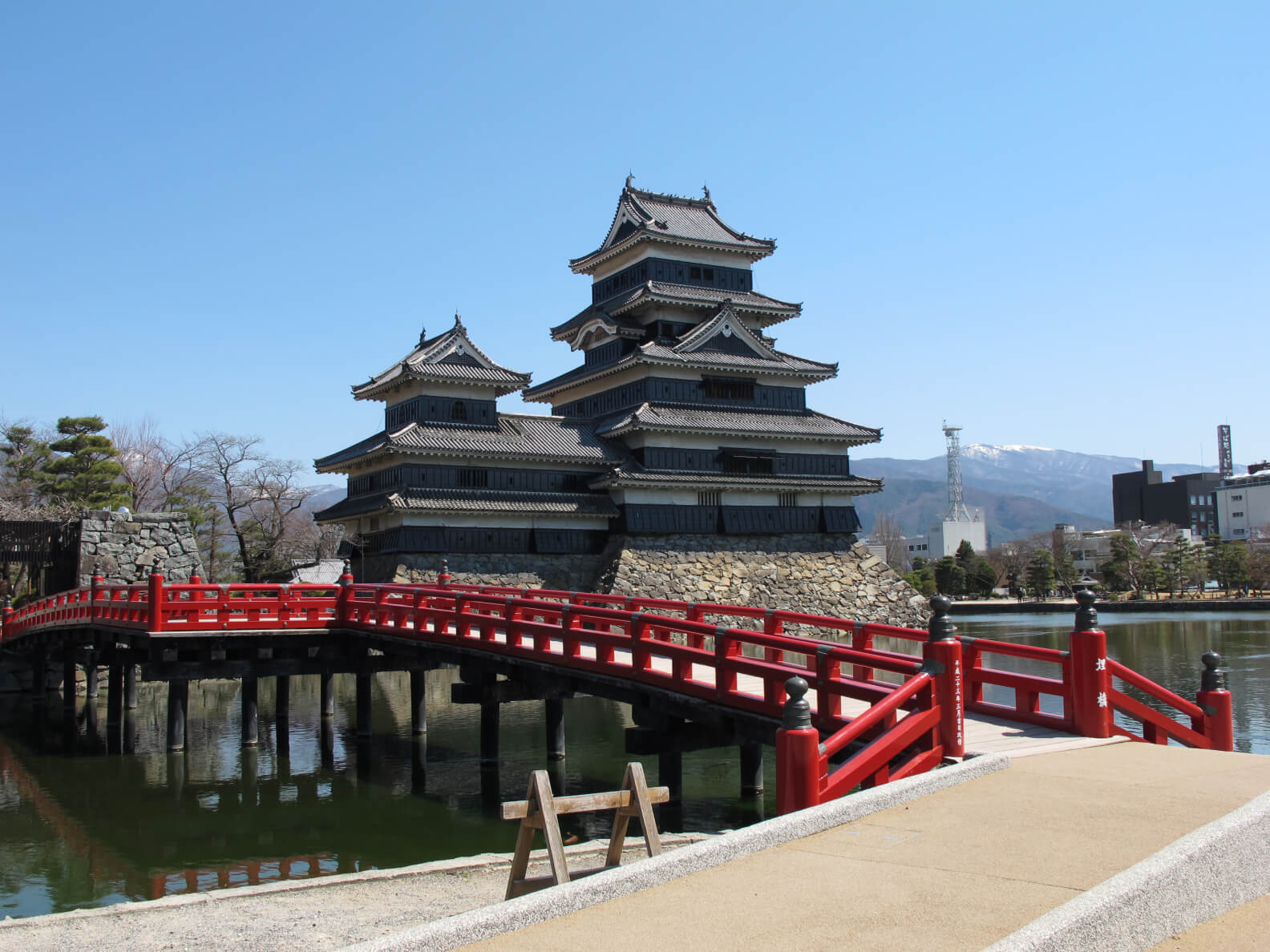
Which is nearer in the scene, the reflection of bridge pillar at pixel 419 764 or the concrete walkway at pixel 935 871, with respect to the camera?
the concrete walkway at pixel 935 871

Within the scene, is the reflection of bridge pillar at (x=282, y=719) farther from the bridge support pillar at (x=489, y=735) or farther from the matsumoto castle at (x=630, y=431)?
the matsumoto castle at (x=630, y=431)

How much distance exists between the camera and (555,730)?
20016 mm

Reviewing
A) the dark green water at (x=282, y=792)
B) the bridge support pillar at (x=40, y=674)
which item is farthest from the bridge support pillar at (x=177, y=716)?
the bridge support pillar at (x=40, y=674)

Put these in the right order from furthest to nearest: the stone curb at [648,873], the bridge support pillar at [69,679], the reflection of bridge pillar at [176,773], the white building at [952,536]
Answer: the white building at [952,536]
the bridge support pillar at [69,679]
the reflection of bridge pillar at [176,773]
the stone curb at [648,873]

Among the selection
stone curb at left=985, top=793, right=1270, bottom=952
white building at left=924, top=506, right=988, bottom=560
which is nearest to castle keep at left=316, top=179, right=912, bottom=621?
stone curb at left=985, top=793, right=1270, bottom=952

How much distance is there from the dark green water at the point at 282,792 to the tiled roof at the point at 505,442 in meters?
11.6

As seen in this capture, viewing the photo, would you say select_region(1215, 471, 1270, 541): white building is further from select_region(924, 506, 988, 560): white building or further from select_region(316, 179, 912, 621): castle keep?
select_region(316, 179, 912, 621): castle keep

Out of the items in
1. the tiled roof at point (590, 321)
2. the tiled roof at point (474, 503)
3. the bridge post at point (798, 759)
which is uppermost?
the tiled roof at point (590, 321)

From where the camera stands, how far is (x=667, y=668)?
17.0 metres

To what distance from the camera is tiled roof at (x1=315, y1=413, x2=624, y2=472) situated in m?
40.8

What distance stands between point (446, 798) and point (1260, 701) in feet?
66.2

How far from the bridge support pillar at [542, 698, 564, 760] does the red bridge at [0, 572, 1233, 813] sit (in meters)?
0.03

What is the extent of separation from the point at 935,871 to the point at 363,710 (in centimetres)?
1931

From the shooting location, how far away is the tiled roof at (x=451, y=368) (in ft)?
137
